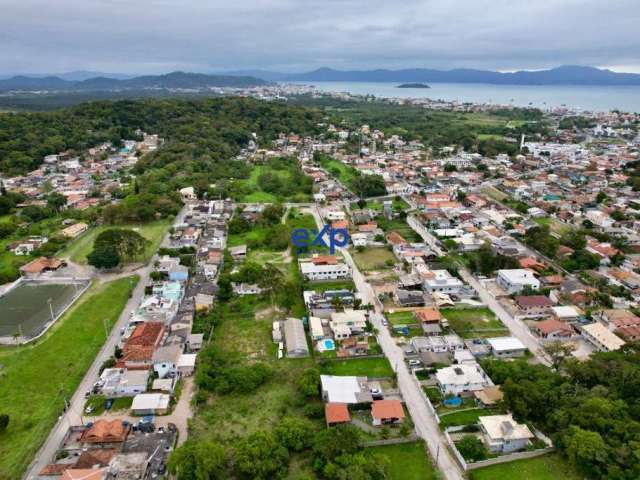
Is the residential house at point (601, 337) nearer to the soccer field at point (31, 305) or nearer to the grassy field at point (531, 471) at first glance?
the grassy field at point (531, 471)

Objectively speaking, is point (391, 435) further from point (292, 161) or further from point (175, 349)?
point (292, 161)

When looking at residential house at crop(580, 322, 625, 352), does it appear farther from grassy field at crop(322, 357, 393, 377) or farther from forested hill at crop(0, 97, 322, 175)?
forested hill at crop(0, 97, 322, 175)

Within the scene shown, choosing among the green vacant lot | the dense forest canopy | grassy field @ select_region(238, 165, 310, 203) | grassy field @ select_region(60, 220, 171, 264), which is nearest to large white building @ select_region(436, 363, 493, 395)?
the dense forest canopy

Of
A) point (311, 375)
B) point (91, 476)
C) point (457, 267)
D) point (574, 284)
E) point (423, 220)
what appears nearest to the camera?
point (91, 476)

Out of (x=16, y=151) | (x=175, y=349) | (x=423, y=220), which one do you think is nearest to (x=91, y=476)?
(x=175, y=349)

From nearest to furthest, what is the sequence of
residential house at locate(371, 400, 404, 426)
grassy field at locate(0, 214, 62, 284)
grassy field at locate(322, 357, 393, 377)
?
residential house at locate(371, 400, 404, 426), grassy field at locate(322, 357, 393, 377), grassy field at locate(0, 214, 62, 284)

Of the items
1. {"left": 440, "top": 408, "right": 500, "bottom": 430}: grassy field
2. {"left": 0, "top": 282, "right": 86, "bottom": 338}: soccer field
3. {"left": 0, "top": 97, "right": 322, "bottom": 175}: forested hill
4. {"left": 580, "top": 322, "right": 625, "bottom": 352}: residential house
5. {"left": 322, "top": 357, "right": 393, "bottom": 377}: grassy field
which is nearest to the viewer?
{"left": 440, "top": 408, "right": 500, "bottom": 430}: grassy field

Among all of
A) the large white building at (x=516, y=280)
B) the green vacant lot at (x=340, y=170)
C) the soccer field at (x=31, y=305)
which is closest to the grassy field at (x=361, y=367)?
the large white building at (x=516, y=280)
